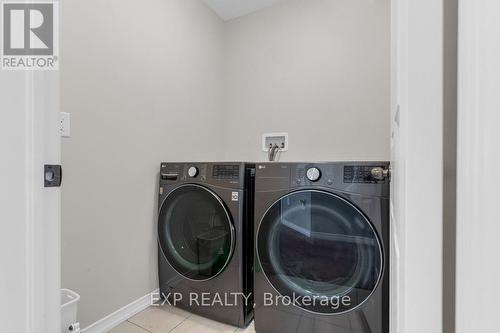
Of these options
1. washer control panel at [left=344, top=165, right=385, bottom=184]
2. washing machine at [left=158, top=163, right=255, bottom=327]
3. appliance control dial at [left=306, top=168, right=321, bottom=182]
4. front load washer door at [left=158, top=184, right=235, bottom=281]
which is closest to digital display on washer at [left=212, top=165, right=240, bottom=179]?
washing machine at [left=158, top=163, right=255, bottom=327]

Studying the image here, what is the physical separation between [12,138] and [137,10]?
1.29 meters

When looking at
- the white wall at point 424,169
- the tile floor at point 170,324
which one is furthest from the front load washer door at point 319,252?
the white wall at point 424,169

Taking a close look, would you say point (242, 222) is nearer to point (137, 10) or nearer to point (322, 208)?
point (322, 208)

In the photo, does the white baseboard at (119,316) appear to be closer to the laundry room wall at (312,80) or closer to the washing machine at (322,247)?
the washing machine at (322,247)

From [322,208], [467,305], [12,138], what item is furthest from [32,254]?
[322,208]

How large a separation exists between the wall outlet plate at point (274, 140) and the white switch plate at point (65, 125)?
1373mm

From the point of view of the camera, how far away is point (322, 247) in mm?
1134

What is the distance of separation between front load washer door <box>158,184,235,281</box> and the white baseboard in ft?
0.93

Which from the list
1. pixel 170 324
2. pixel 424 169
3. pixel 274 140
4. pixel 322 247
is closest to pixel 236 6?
pixel 274 140

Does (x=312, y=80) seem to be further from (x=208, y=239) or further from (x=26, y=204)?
(x=26, y=204)

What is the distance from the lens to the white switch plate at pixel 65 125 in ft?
3.71

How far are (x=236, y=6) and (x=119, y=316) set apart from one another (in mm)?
2415

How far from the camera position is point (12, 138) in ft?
1.92

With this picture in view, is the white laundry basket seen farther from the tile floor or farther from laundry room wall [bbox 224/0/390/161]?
laundry room wall [bbox 224/0/390/161]
